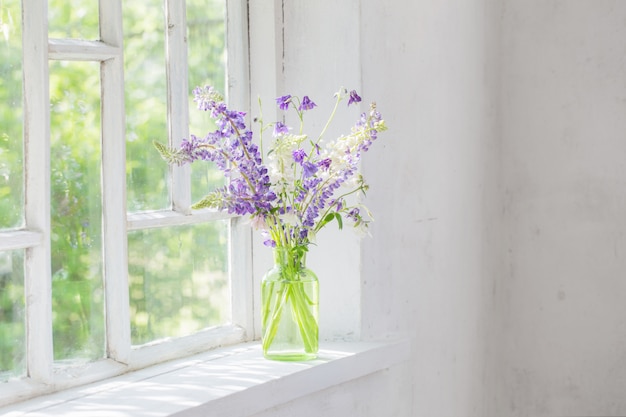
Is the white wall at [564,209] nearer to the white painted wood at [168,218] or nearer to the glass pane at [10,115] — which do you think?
the white painted wood at [168,218]

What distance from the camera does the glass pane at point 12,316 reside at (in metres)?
1.60

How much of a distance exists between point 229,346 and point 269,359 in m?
0.20

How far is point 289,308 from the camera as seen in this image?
6.30 ft

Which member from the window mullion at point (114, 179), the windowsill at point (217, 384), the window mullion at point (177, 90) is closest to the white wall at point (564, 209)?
the windowsill at point (217, 384)

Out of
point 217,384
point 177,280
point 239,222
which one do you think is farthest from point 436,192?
point 217,384

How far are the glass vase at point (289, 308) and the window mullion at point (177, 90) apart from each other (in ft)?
0.86

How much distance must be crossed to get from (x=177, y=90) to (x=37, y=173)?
43cm

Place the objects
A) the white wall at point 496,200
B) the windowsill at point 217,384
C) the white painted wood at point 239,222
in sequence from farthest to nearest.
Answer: the white wall at point 496,200, the white painted wood at point 239,222, the windowsill at point 217,384

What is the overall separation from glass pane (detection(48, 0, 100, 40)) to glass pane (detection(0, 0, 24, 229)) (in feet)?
0.27

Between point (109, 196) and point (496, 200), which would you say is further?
point (496, 200)

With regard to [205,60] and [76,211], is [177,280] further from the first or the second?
[205,60]

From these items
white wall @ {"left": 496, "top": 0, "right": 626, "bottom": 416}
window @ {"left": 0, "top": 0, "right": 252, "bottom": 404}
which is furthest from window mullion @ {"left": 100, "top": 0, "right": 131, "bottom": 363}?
white wall @ {"left": 496, "top": 0, "right": 626, "bottom": 416}

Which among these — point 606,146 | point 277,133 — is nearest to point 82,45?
point 277,133

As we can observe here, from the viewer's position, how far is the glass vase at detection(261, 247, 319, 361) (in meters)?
1.91
